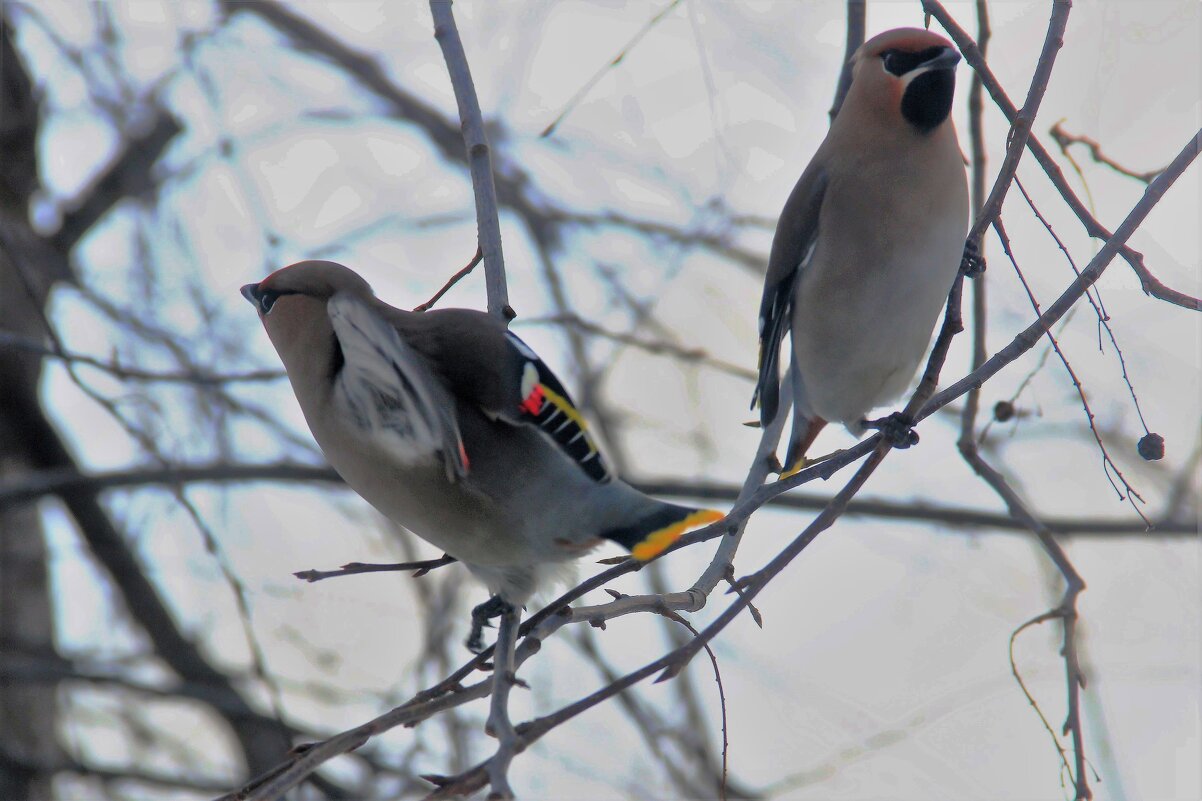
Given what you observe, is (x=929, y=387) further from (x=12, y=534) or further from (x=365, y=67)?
(x=12, y=534)

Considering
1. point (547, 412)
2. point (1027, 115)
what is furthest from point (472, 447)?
point (1027, 115)

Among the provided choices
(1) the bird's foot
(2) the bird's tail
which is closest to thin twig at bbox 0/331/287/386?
(2) the bird's tail

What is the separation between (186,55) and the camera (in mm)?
4672

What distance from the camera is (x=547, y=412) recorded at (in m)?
2.28

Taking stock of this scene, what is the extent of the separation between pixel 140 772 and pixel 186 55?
284 cm

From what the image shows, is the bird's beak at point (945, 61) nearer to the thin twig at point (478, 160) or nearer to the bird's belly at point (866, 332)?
the bird's belly at point (866, 332)

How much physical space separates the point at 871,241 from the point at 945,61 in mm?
467

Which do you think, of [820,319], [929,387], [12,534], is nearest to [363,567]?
[929,387]

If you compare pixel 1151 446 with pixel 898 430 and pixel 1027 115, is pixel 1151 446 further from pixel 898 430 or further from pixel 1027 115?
pixel 1027 115

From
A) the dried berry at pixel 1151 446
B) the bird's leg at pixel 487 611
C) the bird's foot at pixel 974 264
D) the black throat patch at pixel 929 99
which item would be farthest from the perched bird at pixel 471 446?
the black throat patch at pixel 929 99

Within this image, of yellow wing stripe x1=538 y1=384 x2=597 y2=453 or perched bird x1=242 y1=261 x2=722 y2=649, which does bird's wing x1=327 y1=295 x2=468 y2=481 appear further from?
yellow wing stripe x1=538 y1=384 x2=597 y2=453

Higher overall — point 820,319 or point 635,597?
point 820,319

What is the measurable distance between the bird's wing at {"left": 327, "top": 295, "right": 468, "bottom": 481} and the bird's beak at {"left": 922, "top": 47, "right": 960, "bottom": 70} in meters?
1.59

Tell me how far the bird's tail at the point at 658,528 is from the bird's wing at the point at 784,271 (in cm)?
120
